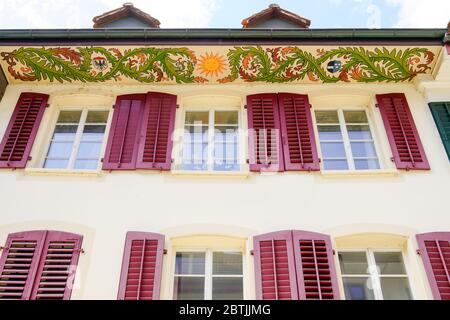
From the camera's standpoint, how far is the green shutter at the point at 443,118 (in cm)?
677

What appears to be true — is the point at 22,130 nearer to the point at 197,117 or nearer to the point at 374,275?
the point at 197,117

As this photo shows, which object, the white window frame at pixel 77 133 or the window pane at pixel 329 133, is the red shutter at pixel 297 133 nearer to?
the window pane at pixel 329 133

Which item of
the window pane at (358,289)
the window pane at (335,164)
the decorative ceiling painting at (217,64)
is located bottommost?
the window pane at (358,289)

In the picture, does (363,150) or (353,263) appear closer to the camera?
(353,263)

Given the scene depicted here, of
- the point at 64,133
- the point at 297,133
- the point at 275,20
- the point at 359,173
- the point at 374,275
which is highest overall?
the point at 275,20

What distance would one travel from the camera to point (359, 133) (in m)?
7.36

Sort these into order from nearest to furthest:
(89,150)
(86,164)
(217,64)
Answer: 1. (86,164)
2. (89,150)
3. (217,64)

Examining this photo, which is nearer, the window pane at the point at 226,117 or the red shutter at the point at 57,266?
the red shutter at the point at 57,266

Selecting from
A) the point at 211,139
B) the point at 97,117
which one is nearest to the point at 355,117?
the point at 211,139

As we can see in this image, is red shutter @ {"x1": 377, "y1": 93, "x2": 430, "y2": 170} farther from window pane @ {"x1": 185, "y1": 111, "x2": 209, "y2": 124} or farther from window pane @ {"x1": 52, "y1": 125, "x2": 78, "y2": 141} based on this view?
window pane @ {"x1": 52, "y1": 125, "x2": 78, "y2": 141}

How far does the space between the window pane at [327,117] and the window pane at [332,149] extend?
560 mm

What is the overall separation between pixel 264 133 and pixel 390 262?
2557mm

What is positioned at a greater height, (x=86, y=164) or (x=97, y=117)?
(x=97, y=117)

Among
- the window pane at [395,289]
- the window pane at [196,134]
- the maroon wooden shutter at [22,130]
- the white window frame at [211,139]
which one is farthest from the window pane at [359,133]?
the maroon wooden shutter at [22,130]
